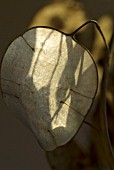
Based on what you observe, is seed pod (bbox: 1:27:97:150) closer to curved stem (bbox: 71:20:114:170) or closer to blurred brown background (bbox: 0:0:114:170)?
curved stem (bbox: 71:20:114:170)

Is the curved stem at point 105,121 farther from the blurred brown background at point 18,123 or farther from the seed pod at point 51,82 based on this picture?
the blurred brown background at point 18,123

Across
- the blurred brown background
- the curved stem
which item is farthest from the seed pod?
the blurred brown background

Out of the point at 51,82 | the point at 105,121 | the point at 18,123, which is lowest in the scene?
the point at 18,123

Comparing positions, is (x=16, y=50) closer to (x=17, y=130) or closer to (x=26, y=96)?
(x=26, y=96)

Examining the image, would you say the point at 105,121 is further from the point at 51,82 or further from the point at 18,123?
the point at 18,123

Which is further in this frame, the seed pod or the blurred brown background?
the blurred brown background

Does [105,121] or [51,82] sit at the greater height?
[51,82]

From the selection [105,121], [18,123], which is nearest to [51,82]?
[105,121]

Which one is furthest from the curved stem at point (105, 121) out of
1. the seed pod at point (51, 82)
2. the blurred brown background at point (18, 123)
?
the blurred brown background at point (18, 123)

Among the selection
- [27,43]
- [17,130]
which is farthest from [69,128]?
[17,130]

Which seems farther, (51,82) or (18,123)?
(18,123)
